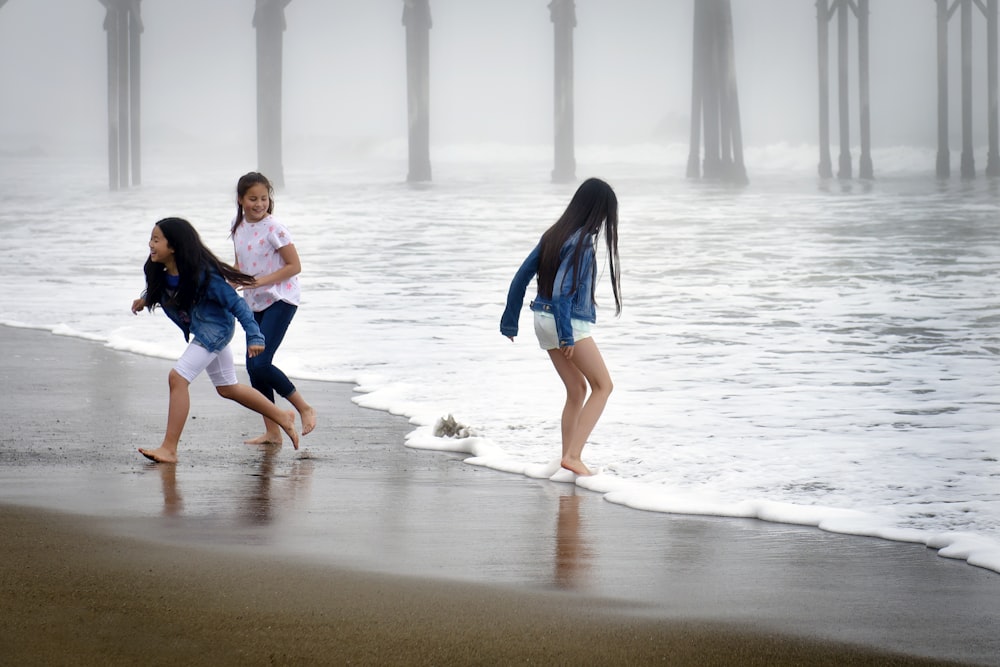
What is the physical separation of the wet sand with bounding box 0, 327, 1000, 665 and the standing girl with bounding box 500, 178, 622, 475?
0.40 m

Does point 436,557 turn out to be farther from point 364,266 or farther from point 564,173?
point 564,173

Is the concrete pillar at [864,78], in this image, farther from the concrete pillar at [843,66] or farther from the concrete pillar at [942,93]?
the concrete pillar at [942,93]

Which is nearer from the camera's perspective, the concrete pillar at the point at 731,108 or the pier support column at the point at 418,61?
the pier support column at the point at 418,61

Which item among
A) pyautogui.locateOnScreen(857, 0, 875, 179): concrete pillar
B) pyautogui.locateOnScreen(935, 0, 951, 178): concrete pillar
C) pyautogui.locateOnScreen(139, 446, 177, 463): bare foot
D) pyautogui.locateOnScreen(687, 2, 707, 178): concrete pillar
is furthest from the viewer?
pyautogui.locateOnScreen(935, 0, 951, 178): concrete pillar

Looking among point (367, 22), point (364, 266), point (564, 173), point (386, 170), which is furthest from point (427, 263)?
point (367, 22)

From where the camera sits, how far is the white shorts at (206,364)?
211 inches

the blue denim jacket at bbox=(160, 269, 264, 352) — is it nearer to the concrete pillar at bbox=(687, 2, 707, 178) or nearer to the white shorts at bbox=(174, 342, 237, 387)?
the white shorts at bbox=(174, 342, 237, 387)

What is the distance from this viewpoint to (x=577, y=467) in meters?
5.16

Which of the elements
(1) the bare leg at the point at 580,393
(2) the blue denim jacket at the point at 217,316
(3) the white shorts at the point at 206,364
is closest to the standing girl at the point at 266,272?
(3) the white shorts at the point at 206,364

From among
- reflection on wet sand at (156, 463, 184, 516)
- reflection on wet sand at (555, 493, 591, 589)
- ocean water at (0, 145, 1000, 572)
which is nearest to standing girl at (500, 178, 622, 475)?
ocean water at (0, 145, 1000, 572)

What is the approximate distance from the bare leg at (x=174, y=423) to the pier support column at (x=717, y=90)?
32280 millimetres

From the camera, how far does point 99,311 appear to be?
1262 centimetres

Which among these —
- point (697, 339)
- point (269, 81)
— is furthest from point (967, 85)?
point (697, 339)

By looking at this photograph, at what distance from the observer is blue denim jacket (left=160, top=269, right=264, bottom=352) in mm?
5266
